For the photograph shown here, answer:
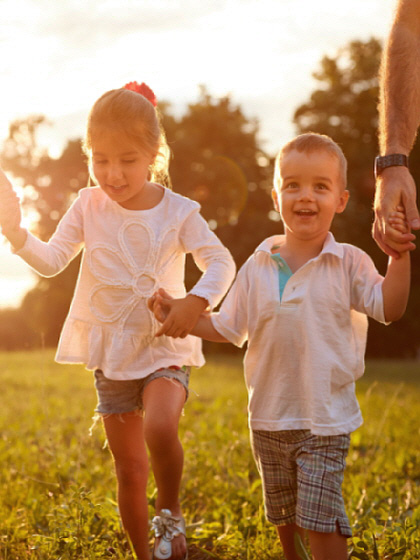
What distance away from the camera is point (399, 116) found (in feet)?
11.2

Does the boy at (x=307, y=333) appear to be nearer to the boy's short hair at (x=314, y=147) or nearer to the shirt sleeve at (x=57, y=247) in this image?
the boy's short hair at (x=314, y=147)

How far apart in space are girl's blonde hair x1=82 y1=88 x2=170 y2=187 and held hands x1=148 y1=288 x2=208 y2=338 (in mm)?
711

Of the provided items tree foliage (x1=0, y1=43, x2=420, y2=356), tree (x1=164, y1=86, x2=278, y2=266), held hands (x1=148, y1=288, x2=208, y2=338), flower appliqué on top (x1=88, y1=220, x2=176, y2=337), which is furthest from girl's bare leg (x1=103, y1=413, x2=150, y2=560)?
tree (x1=164, y1=86, x2=278, y2=266)

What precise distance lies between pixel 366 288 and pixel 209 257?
2.62 ft

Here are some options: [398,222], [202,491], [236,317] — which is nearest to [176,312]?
[236,317]

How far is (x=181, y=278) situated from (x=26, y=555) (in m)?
1.49

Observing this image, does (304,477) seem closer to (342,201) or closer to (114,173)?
(342,201)

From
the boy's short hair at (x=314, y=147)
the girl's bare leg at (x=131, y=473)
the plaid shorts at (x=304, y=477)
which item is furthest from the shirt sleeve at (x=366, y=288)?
the girl's bare leg at (x=131, y=473)

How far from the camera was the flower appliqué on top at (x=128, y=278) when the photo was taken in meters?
3.38

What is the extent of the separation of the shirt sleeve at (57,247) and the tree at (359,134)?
23.4 m

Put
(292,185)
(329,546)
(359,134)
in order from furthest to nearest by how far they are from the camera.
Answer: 1. (359,134)
2. (292,185)
3. (329,546)

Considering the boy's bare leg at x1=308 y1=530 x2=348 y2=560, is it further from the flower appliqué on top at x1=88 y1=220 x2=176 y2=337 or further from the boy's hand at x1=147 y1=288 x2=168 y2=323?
the flower appliqué on top at x1=88 y1=220 x2=176 y2=337

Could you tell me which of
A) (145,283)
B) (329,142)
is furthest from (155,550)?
(329,142)

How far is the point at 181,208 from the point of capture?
348 centimetres
